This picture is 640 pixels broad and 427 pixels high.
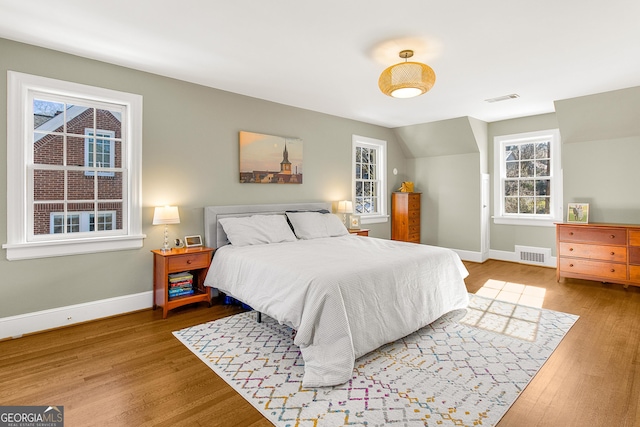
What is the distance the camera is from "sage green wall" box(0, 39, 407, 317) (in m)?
2.92

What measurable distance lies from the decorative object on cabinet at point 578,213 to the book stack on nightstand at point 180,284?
5.16 metres

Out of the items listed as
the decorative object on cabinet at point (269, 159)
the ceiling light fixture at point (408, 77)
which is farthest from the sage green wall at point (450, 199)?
the ceiling light fixture at point (408, 77)

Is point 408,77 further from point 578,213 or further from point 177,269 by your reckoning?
point 578,213

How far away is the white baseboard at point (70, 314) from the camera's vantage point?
112 inches

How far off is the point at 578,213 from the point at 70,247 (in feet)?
20.3

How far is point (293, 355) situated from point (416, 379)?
2.96 ft

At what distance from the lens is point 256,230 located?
3863mm

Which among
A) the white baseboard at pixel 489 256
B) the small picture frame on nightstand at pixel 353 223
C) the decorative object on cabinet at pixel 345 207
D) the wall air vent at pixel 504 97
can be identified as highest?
the wall air vent at pixel 504 97

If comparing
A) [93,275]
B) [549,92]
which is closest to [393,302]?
[93,275]

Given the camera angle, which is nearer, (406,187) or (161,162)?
(161,162)

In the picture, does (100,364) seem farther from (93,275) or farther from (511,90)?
(511,90)

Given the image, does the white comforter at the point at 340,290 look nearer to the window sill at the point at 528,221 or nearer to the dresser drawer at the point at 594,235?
the dresser drawer at the point at 594,235

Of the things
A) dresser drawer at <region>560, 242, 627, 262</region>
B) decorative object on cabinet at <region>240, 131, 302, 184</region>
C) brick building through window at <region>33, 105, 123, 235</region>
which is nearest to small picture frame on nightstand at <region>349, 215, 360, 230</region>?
decorative object on cabinet at <region>240, 131, 302, 184</region>

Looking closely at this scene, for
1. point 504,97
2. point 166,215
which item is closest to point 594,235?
point 504,97
